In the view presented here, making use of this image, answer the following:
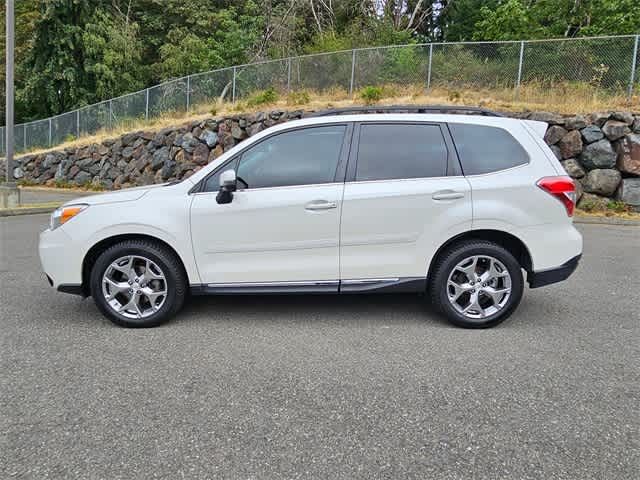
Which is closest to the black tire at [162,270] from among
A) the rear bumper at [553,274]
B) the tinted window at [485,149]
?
the tinted window at [485,149]

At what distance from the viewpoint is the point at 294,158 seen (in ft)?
14.2

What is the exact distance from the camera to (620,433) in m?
2.65

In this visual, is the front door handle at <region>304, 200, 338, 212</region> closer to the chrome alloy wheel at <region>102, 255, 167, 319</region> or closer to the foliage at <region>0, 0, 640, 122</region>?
the chrome alloy wheel at <region>102, 255, 167, 319</region>

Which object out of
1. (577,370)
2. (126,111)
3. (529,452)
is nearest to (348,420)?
(529,452)

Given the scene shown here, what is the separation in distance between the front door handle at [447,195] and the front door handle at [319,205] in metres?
0.88

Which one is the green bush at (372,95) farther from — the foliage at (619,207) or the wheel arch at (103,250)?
the wheel arch at (103,250)

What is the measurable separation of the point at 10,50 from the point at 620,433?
15053mm

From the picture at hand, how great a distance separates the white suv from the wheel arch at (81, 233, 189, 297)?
0.04ft

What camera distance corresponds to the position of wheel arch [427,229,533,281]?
168 inches

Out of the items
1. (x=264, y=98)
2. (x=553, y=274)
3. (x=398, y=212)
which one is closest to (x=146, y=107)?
(x=264, y=98)

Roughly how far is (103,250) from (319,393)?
2.45 metres

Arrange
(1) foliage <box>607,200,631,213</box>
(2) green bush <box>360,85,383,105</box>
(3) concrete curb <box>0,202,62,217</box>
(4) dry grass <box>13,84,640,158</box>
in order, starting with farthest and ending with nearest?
(2) green bush <box>360,85,383,105</box>, (4) dry grass <box>13,84,640,158</box>, (3) concrete curb <box>0,202,62,217</box>, (1) foliage <box>607,200,631,213</box>

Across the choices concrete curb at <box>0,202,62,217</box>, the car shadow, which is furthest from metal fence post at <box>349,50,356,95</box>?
the car shadow

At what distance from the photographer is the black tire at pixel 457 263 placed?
4168 mm
